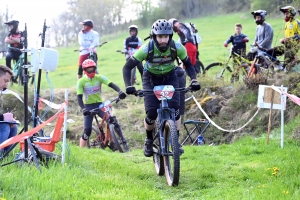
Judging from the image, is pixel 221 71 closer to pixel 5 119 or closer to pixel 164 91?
pixel 164 91

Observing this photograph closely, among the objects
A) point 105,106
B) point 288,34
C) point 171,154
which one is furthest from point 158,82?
point 288,34

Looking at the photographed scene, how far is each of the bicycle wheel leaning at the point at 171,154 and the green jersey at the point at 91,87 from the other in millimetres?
4390

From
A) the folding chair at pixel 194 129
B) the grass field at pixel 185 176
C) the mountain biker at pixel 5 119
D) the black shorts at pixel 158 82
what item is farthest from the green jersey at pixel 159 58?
the folding chair at pixel 194 129

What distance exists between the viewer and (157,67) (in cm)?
688

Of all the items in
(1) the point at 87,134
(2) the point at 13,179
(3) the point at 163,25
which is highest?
(3) the point at 163,25

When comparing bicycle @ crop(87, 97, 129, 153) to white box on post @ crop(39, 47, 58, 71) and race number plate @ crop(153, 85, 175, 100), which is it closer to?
white box on post @ crop(39, 47, 58, 71)

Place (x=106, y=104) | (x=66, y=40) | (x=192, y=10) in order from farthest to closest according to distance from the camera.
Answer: (x=66, y=40)
(x=192, y=10)
(x=106, y=104)

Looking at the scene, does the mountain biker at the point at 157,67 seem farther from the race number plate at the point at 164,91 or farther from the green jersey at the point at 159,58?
the race number plate at the point at 164,91

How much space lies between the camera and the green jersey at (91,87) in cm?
1072

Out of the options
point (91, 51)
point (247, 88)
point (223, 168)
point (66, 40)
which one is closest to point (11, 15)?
point (66, 40)

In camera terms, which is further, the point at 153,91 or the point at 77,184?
the point at 153,91

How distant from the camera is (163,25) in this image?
6527 millimetres

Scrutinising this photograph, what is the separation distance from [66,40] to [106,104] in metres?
50.1

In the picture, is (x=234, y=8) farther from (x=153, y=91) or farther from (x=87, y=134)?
(x=153, y=91)
